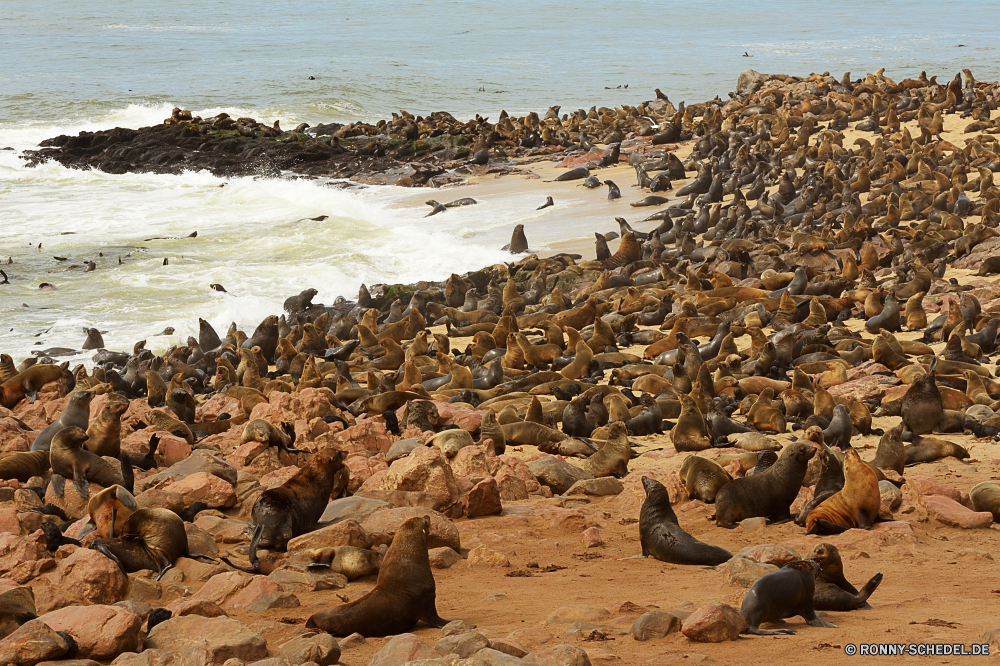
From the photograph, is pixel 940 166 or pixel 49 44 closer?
pixel 940 166

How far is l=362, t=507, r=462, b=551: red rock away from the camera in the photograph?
16.9 feet

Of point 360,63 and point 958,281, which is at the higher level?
point 360,63

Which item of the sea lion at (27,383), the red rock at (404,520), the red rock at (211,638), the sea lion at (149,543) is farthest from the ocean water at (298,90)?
the red rock at (211,638)

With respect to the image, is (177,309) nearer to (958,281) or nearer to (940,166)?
(958,281)

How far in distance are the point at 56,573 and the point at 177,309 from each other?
10.6 meters

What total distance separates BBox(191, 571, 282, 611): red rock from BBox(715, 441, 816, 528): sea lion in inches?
105

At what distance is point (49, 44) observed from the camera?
53.7m

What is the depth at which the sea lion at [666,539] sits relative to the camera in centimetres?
502

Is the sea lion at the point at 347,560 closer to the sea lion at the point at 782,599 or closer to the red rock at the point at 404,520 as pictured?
the red rock at the point at 404,520

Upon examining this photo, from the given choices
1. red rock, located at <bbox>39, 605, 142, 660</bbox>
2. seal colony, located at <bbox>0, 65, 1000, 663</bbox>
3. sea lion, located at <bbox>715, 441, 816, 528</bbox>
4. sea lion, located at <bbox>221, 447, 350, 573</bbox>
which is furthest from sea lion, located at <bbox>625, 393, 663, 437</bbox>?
red rock, located at <bbox>39, 605, 142, 660</bbox>

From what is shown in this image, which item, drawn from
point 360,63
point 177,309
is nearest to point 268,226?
point 177,309

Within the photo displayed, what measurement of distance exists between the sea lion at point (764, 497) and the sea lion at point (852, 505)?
0.91ft

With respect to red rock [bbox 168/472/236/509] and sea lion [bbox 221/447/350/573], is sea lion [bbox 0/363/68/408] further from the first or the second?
sea lion [bbox 221/447/350/573]

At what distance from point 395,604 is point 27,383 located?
7016 mm
